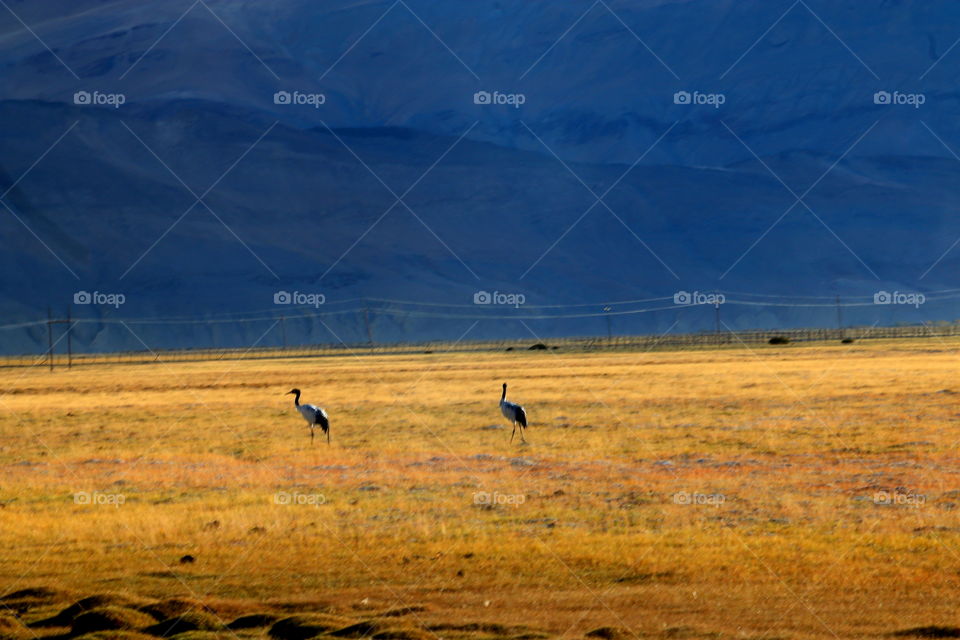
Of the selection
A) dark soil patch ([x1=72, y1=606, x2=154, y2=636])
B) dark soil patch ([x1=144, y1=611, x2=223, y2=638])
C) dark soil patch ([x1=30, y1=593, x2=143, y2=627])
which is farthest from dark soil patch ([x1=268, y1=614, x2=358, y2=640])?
dark soil patch ([x1=30, y1=593, x2=143, y2=627])

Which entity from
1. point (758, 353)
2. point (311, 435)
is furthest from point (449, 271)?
point (311, 435)

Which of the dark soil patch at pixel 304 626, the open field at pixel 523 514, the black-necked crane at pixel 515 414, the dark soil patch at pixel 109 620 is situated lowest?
the dark soil patch at pixel 304 626

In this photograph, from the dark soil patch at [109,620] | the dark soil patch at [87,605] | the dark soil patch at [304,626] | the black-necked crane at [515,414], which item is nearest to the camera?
the dark soil patch at [304,626]

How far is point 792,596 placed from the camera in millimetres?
14734

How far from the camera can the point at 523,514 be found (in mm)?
20922

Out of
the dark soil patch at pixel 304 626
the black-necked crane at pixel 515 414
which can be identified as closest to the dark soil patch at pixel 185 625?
→ the dark soil patch at pixel 304 626

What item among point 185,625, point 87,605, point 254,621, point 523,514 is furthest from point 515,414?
point 185,625

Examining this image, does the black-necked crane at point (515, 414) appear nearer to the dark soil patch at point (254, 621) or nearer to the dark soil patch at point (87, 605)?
the dark soil patch at point (87, 605)

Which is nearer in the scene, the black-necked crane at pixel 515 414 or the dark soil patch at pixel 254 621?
the dark soil patch at pixel 254 621

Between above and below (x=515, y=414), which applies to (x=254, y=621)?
below

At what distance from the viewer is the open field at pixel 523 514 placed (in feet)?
48.2

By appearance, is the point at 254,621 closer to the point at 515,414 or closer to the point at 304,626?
the point at 304,626

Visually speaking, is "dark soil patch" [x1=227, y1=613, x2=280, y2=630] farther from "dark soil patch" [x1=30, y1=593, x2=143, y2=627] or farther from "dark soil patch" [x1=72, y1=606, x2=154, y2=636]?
"dark soil patch" [x1=30, y1=593, x2=143, y2=627]

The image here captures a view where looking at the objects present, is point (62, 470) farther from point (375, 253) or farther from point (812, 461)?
point (375, 253)
